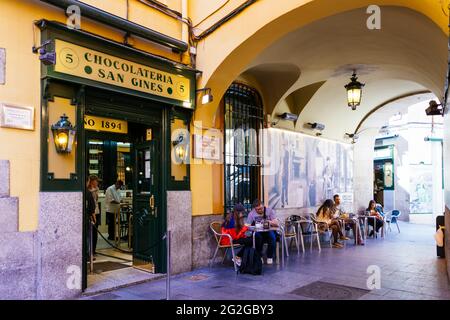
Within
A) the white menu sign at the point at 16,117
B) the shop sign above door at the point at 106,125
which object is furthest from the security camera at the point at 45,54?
the shop sign above door at the point at 106,125

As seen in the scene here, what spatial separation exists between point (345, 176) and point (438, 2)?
32.0 ft

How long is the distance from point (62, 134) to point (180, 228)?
2.64m

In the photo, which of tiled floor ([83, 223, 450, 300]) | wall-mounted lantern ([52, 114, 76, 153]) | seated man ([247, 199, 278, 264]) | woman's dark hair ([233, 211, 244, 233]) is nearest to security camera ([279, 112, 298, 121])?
Answer: seated man ([247, 199, 278, 264])

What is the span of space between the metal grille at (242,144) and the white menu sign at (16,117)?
416 centimetres

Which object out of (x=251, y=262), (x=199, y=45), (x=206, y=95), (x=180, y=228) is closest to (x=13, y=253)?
(x=180, y=228)

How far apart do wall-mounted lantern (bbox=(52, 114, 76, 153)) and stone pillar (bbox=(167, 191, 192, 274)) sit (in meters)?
2.02

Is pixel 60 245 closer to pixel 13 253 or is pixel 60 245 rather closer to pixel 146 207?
pixel 13 253

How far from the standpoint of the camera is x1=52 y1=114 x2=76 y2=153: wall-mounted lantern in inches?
197

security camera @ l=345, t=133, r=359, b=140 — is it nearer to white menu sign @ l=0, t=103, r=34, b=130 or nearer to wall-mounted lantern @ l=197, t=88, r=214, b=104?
wall-mounted lantern @ l=197, t=88, r=214, b=104

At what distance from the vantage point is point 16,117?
470cm

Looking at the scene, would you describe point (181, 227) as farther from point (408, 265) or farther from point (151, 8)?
point (408, 265)

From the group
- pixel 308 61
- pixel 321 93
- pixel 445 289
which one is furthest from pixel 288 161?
pixel 445 289

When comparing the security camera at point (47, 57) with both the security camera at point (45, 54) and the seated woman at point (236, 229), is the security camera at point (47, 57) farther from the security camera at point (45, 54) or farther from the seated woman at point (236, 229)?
the seated woman at point (236, 229)
